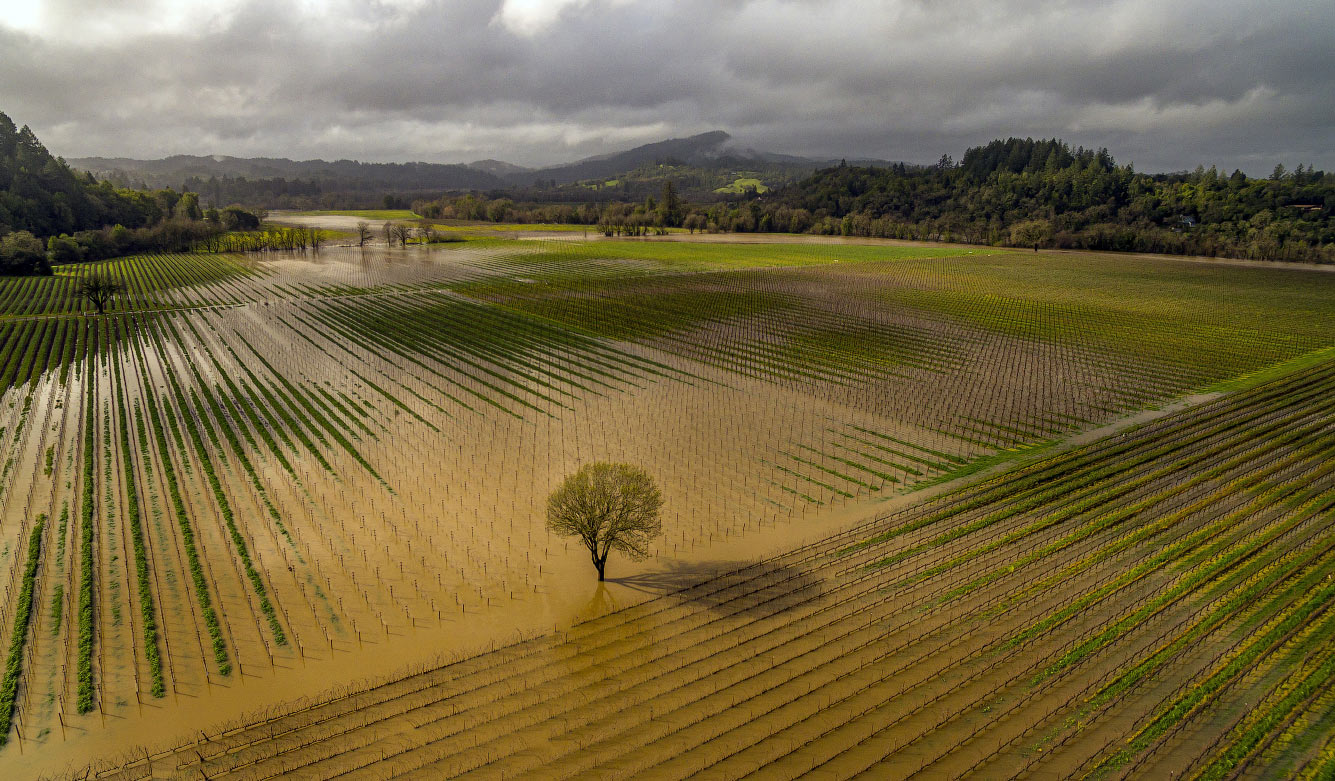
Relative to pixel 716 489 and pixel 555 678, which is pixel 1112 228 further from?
pixel 555 678

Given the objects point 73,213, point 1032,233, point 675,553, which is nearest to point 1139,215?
point 1032,233

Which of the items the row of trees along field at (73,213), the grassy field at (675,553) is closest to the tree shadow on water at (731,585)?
the grassy field at (675,553)

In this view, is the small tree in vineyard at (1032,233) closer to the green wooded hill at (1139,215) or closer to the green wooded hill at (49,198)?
the green wooded hill at (1139,215)

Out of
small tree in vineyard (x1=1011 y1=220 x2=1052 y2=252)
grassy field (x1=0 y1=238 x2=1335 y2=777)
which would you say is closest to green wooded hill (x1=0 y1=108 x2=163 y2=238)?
grassy field (x1=0 y1=238 x2=1335 y2=777)

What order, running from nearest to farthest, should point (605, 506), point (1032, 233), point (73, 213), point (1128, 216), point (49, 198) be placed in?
point (605, 506)
point (49, 198)
point (73, 213)
point (1032, 233)
point (1128, 216)

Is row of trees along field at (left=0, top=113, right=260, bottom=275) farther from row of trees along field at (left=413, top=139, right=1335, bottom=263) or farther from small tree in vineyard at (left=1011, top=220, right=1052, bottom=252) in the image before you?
small tree in vineyard at (left=1011, top=220, right=1052, bottom=252)

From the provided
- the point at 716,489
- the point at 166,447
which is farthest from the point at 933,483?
the point at 166,447

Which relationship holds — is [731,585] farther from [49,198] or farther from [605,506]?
[49,198]
